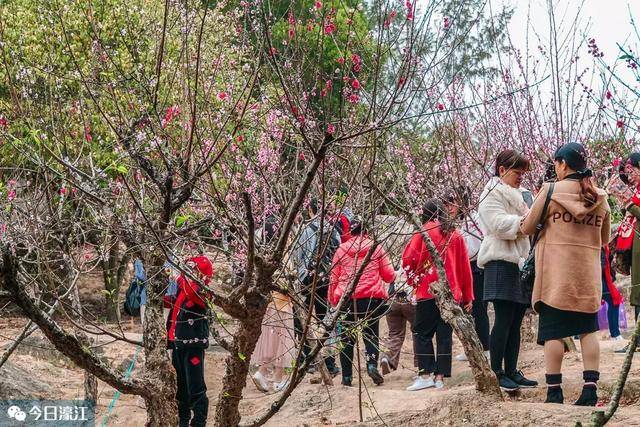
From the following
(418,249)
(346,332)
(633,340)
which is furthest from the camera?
(418,249)

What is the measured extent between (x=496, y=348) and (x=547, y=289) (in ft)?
2.98

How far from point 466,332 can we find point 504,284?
0.48 meters

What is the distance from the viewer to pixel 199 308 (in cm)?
764

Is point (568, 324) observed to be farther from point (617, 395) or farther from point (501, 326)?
point (617, 395)

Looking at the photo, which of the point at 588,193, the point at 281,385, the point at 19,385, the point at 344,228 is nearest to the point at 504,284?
the point at 588,193

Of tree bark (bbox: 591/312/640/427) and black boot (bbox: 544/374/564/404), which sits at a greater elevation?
tree bark (bbox: 591/312/640/427)

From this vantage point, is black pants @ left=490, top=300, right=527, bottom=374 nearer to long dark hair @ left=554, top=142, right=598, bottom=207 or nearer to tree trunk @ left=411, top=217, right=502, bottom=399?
tree trunk @ left=411, top=217, right=502, bottom=399

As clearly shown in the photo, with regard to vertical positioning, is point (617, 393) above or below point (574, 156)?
below

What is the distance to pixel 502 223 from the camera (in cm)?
711

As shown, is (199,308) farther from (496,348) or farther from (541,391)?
(541,391)

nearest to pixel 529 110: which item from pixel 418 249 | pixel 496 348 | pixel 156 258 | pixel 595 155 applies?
pixel 595 155

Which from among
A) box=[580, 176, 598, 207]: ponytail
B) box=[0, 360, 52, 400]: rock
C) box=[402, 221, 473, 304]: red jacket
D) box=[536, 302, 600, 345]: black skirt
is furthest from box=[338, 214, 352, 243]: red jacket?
→ box=[0, 360, 52, 400]: rock

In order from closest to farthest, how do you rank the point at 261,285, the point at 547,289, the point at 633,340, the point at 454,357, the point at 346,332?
the point at 633,340, the point at 261,285, the point at 346,332, the point at 547,289, the point at 454,357

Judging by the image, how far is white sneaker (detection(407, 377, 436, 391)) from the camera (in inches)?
349
